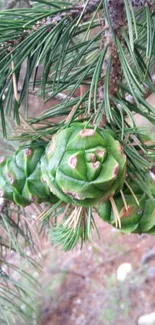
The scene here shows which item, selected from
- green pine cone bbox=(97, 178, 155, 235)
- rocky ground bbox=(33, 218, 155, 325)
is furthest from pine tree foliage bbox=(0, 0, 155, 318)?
rocky ground bbox=(33, 218, 155, 325)

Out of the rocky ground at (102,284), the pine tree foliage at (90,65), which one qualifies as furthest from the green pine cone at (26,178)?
the rocky ground at (102,284)

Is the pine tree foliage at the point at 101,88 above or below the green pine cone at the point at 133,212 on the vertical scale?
above

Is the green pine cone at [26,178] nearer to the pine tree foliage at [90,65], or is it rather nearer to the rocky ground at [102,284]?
the pine tree foliage at [90,65]

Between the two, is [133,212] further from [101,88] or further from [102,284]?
[102,284]

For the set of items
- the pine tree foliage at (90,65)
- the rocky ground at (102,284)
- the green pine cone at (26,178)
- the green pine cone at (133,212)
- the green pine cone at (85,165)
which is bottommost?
the rocky ground at (102,284)

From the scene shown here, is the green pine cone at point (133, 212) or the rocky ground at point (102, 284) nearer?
the green pine cone at point (133, 212)

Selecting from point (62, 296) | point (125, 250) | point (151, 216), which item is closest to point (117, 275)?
point (125, 250)
